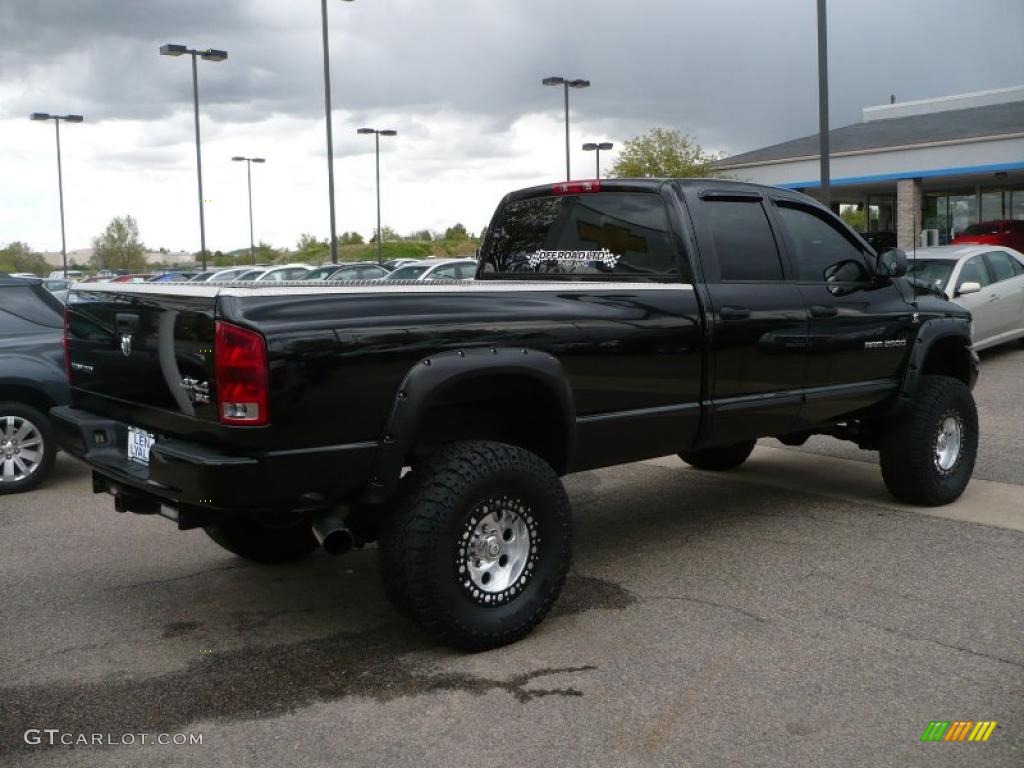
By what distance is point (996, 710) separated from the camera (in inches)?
151

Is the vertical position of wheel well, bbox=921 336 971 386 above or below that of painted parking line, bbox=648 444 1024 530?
above

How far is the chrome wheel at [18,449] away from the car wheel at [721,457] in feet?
15.3

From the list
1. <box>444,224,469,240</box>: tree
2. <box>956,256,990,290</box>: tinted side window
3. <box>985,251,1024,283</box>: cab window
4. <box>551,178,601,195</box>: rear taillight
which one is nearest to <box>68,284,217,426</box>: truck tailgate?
<box>551,178,601,195</box>: rear taillight

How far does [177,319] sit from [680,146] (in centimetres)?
3957

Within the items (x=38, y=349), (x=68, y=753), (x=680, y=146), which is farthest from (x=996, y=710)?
(x=680, y=146)

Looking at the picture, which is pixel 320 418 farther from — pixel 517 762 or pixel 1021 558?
pixel 1021 558

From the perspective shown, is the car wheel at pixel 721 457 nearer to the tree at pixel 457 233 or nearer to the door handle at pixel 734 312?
the door handle at pixel 734 312

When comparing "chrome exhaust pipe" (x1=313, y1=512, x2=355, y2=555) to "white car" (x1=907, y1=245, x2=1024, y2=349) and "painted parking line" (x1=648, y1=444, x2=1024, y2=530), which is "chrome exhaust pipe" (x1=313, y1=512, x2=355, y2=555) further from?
"white car" (x1=907, y1=245, x2=1024, y2=349)

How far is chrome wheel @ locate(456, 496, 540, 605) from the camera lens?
4.41 metres

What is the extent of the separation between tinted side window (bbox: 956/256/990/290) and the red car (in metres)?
13.9

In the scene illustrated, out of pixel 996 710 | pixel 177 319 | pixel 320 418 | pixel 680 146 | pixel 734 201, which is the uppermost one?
pixel 680 146

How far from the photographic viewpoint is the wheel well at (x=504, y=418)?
4.68 meters

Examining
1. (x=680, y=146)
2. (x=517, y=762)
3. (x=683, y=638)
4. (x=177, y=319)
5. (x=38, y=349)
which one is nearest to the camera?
(x=517, y=762)

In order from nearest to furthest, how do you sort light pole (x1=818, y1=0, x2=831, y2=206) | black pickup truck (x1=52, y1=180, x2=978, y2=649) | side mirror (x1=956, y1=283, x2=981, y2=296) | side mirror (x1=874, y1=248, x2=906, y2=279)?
1. black pickup truck (x1=52, y1=180, x2=978, y2=649)
2. side mirror (x1=874, y1=248, x2=906, y2=279)
3. side mirror (x1=956, y1=283, x2=981, y2=296)
4. light pole (x1=818, y1=0, x2=831, y2=206)
